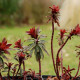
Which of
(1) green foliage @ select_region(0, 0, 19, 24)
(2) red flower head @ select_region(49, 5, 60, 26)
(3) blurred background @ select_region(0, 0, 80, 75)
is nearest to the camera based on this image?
(2) red flower head @ select_region(49, 5, 60, 26)

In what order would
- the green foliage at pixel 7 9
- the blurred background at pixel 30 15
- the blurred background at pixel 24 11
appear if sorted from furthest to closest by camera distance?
the blurred background at pixel 24 11
the green foliage at pixel 7 9
the blurred background at pixel 30 15

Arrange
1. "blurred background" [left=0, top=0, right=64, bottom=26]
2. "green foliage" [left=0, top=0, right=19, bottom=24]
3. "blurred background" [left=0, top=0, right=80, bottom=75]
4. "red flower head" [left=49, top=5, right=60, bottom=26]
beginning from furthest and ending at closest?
"blurred background" [left=0, top=0, right=64, bottom=26] → "green foliage" [left=0, top=0, right=19, bottom=24] → "blurred background" [left=0, top=0, right=80, bottom=75] → "red flower head" [left=49, top=5, right=60, bottom=26]

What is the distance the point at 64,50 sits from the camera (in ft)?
15.3

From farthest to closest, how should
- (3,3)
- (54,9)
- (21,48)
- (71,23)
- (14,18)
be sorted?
(14,18), (3,3), (71,23), (21,48), (54,9)

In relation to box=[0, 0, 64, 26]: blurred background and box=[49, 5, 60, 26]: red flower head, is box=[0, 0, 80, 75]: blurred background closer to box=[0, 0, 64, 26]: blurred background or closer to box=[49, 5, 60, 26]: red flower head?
box=[0, 0, 64, 26]: blurred background

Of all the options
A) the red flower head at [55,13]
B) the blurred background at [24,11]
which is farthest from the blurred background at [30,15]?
the red flower head at [55,13]

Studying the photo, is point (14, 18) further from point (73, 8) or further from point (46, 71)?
point (46, 71)

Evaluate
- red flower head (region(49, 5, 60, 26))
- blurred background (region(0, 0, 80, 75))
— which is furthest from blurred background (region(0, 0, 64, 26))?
red flower head (region(49, 5, 60, 26))

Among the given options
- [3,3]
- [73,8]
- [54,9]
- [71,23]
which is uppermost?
[3,3]

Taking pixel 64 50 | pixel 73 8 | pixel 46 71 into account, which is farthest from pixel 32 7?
pixel 46 71

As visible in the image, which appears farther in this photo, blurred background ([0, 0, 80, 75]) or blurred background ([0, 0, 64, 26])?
blurred background ([0, 0, 64, 26])

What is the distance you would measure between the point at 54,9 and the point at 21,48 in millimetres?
456

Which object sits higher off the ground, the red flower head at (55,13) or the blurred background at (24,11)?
the blurred background at (24,11)

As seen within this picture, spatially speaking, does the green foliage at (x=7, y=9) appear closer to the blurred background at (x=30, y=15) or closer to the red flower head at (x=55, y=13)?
the blurred background at (x=30, y=15)
